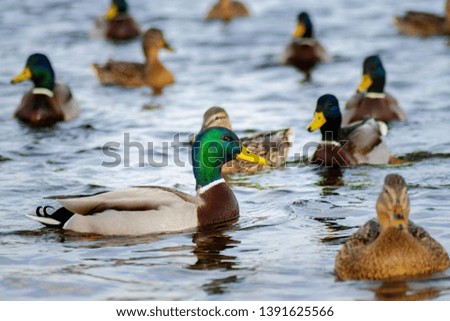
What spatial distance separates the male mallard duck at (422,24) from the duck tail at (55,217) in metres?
11.6

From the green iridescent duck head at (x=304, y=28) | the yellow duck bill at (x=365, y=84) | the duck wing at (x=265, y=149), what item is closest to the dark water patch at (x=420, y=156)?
the duck wing at (x=265, y=149)

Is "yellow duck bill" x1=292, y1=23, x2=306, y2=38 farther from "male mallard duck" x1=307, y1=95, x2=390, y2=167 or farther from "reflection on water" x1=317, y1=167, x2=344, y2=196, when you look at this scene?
"reflection on water" x1=317, y1=167, x2=344, y2=196

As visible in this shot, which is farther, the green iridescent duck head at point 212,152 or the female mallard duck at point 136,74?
the female mallard duck at point 136,74

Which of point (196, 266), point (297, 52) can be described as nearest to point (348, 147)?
point (196, 266)

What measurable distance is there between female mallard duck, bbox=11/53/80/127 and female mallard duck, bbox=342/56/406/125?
3741 millimetres

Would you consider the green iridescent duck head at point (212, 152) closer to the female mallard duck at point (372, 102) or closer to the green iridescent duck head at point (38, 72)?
the female mallard duck at point (372, 102)

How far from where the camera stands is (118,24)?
21.2 meters

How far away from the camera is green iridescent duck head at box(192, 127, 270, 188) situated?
10125 millimetres

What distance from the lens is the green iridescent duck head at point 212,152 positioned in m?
10.1

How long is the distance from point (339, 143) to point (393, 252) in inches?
175

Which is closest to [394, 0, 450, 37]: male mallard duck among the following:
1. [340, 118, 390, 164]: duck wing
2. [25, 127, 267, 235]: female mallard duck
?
[340, 118, 390, 164]: duck wing

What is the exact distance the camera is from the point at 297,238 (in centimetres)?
952

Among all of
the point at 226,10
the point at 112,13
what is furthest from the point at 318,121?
the point at 226,10
